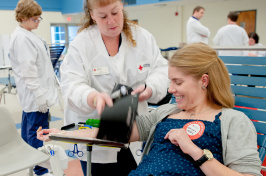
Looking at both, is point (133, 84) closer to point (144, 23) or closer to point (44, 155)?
point (44, 155)

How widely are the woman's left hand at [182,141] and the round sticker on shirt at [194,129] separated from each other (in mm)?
66

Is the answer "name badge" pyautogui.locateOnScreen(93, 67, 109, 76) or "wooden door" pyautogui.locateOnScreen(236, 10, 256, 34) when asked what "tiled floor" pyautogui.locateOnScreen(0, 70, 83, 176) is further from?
"wooden door" pyautogui.locateOnScreen(236, 10, 256, 34)

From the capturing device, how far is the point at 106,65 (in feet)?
4.85

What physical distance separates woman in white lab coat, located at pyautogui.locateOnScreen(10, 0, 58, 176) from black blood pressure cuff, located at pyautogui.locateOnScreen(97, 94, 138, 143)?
1.58 meters

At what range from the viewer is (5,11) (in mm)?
10383

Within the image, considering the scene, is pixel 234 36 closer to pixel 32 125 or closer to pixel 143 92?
pixel 32 125

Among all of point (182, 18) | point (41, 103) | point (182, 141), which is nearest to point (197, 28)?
point (41, 103)

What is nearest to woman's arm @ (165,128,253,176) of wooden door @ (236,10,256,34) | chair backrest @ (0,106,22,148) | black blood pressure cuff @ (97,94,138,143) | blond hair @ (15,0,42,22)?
black blood pressure cuff @ (97,94,138,143)

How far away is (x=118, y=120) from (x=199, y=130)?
0.38m

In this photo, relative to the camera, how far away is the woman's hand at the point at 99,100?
1146 mm

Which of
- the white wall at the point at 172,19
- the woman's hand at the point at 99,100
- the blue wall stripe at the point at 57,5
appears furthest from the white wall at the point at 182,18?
the woman's hand at the point at 99,100

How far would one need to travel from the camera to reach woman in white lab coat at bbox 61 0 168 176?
4.44 feet

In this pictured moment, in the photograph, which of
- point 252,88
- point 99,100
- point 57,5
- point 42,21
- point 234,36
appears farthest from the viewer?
point 57,5

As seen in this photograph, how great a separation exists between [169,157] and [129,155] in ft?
1.25
